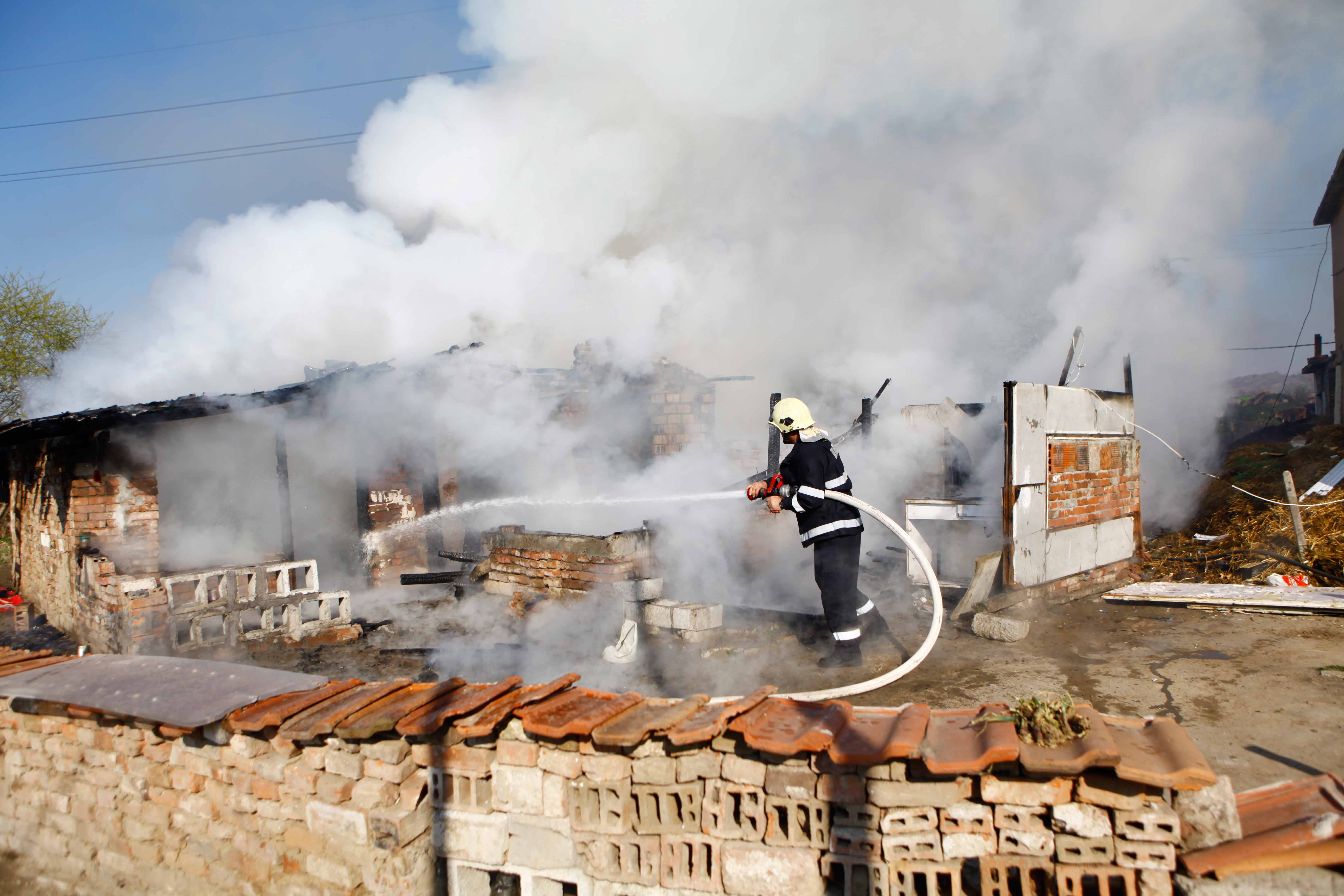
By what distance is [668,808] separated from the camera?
2.52 meters

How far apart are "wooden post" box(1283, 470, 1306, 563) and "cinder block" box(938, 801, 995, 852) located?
22.7 feet

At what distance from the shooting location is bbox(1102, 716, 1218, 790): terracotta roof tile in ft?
6.48

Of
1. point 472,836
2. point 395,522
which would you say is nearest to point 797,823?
point 472,836

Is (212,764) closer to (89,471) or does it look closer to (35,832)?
(35,832)

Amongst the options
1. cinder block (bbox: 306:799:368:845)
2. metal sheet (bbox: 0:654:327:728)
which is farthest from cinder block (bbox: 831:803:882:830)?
metal sheet (bbox: 0:654:327:728)

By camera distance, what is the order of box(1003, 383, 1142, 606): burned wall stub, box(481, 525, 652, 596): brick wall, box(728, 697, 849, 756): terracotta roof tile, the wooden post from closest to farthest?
1. box(728, 697, 849, 756): terracotta roof tile
2. box(1003, 383, 1142, 606): burned wall stub
3. box(481, 525, 652, 596): brick wall
4. the wooden post

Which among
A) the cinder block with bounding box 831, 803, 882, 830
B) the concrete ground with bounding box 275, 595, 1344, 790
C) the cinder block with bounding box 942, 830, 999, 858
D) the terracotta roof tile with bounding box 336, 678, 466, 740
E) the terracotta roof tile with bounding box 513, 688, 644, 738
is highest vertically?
the terracotta roof tile with bounding box 513, 688, 644, 738

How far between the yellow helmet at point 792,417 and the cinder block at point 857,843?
312 cm

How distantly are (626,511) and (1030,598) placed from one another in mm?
4370

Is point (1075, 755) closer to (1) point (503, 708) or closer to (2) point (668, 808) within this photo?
(2) point (668, 808)

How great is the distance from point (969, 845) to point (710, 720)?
0.87 metres

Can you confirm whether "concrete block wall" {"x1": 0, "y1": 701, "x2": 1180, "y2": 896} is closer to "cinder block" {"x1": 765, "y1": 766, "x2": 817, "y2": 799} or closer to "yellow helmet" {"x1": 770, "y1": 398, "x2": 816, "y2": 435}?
"cinder block" {"x1": 765, "y1": 766, "x2": 817, "y2": 799}

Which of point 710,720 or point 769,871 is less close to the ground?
point 710,720

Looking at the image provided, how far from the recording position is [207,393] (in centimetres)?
935
